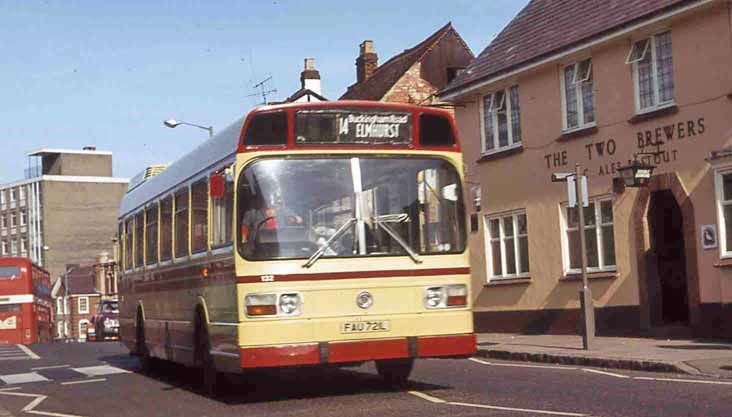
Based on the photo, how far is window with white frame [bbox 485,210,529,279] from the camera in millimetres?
28109

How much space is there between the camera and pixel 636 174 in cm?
2159

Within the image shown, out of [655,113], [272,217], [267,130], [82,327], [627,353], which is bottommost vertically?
[82,327]

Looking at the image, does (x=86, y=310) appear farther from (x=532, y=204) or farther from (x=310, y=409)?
(x=310, y=409)

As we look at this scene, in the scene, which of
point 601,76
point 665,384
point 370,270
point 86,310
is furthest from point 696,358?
point 86,310

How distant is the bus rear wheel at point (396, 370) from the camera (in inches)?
551

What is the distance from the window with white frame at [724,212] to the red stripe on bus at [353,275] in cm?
994

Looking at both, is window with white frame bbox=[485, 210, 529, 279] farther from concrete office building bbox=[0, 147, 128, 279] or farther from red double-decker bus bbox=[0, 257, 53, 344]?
concrete office building bbox=[0, 147, 128, 279]

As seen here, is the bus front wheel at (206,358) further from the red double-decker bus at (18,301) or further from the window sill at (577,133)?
the red double-decker bus at (18,301)

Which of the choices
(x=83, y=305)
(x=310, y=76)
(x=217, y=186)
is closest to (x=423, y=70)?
(x=310, y=76)

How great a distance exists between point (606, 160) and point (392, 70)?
22402 mm

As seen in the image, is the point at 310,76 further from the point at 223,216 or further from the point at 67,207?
the point at 67,207

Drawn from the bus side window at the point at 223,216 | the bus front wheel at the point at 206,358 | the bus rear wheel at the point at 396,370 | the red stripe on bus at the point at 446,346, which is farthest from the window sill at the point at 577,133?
the bus side window at the point at 223,216

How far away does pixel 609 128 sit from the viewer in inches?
962

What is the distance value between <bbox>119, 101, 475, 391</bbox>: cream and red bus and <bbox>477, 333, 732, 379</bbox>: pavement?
4.40m
